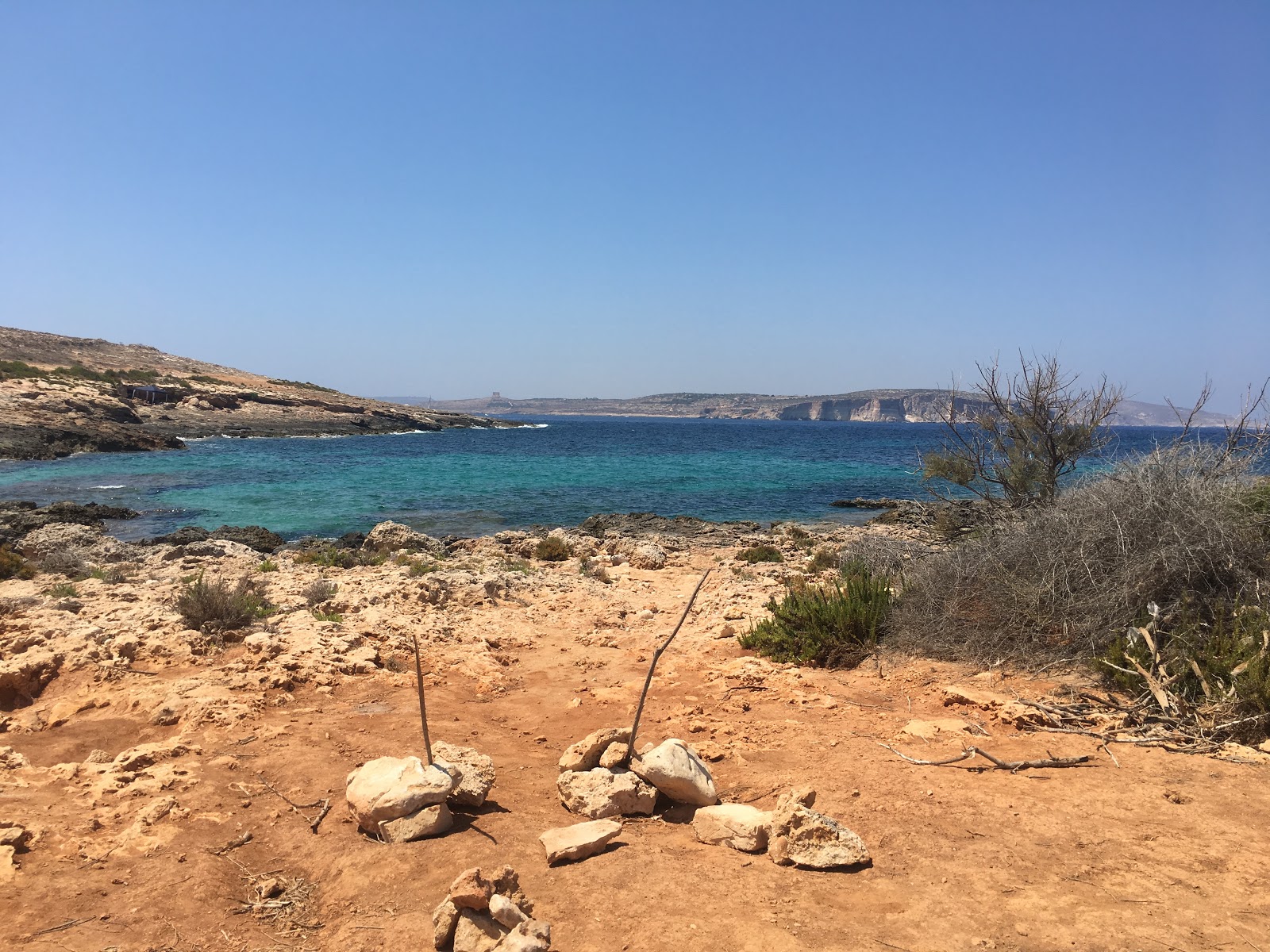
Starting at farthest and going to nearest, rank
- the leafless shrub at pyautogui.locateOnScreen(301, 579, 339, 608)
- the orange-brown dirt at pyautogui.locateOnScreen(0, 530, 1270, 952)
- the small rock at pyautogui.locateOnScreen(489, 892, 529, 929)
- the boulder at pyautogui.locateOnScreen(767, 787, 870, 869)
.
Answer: the leafless shrub at pyautogui.locateOnScreen(301, 579, 339, 608)
the boulder at pyautogui.locateOnScreen(767, 787, 870, 869)
the orange-brown dirt at pyautogui.locateOnScreen(0, 530, 1270, 952)
the small rock at pyautogui.locateOnScreen(489, 892, 529, 929)

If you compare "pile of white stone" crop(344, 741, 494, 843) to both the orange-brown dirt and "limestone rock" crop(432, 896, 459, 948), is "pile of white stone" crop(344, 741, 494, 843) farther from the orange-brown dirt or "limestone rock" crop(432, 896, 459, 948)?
"limestone rock" crop(432, 896, 459, 948)

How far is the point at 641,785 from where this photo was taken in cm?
471

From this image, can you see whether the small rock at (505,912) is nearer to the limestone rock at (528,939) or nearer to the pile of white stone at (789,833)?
the limestone rock at (528,939)

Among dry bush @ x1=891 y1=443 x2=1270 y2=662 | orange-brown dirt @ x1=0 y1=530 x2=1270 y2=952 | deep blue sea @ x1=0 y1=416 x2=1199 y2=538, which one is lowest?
deep blue sea @ x1=0 y1=416 x2=1199 y2=538

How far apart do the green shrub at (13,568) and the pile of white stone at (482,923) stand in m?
11.6

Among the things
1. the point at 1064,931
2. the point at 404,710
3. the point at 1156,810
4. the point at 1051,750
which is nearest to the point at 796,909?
the point at 1064,931

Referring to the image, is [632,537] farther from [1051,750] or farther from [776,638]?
[1051,750]

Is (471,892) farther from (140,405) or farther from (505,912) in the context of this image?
(140,405)

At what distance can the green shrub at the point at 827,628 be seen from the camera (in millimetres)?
7902

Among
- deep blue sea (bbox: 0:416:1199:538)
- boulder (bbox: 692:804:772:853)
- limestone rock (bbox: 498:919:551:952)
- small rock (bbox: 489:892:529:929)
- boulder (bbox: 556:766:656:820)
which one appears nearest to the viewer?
limestone rock (bbox: 498:919:551:952)

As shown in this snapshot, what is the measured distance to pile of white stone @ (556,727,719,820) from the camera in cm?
463

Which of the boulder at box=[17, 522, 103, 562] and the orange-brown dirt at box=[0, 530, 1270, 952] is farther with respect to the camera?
the boulder at box=[17, 522, 103, 562]

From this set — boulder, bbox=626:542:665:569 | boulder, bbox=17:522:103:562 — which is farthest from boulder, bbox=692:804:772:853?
boulder, bbox=17:522:103:562

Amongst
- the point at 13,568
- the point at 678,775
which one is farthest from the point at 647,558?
the point at 13,568
